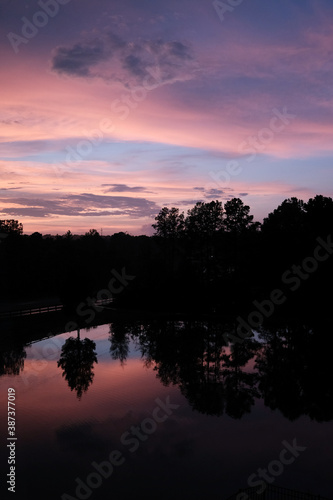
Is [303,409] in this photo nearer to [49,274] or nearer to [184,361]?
[184,361]

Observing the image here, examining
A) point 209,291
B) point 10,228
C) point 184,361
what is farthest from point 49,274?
point 184,361

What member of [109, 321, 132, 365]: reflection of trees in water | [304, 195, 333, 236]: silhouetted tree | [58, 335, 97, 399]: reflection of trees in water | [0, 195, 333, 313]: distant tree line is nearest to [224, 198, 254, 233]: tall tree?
[0, 195, 333, 313]: distant tree line

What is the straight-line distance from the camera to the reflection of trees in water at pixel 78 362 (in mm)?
27016

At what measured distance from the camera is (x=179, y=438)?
19141 mm

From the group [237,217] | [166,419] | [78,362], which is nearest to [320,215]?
[237,217]

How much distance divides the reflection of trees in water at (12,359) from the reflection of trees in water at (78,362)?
2931 millimetres

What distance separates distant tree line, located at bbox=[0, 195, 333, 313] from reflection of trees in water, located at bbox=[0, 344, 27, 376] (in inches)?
422

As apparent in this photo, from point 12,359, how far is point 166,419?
15.9m

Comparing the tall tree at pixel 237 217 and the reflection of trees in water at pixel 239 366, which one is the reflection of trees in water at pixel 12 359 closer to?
the reflection of trees in water at pixel 239 366

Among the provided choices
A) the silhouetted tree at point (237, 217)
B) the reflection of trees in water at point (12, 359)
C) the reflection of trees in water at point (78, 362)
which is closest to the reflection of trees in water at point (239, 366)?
the reflection of trees in water at point (78, 362)

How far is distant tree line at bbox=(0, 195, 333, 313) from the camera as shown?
5159cm

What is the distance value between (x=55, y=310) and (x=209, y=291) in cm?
2210

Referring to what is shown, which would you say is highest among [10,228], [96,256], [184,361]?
[10,228]

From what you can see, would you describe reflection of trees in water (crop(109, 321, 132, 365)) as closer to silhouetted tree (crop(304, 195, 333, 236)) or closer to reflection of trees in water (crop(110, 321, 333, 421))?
reflection of trees in water (crop(110, 321, 333, 421))
